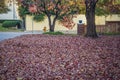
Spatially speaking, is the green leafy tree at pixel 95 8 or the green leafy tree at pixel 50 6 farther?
the green leafy tree at pixel 50 6

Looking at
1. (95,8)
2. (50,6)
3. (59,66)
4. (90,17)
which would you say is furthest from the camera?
(95,8)

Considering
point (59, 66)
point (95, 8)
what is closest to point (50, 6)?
point (95, 8)

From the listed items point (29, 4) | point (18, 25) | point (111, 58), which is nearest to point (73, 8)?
point (29, 4)

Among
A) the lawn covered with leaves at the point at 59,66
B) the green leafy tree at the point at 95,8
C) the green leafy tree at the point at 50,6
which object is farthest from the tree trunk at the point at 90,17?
the lawn covered with leaves at the point at 59,66

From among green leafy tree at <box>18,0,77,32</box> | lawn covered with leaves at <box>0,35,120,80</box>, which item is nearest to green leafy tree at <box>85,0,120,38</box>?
green leafy tree at <box>18,0,77,32</box>

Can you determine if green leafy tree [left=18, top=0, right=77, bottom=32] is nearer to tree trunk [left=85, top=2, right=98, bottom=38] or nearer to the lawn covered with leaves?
tree trunk [left=85, top=2, right=98, bottom=38]

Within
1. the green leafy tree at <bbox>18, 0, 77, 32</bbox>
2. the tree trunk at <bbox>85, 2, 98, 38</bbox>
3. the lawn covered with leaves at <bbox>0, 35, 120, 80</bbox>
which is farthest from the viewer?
the green leafy tree at <bbox>18, 0, 77, 32</bbox>

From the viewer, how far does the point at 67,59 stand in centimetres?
1399

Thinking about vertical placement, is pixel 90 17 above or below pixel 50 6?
below

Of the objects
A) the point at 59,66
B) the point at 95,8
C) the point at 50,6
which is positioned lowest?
the point at 59,66

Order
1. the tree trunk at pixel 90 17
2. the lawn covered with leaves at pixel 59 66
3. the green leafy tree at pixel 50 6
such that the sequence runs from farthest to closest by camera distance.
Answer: the green leafy tree at pixel 50 6 < the tree trunk at pixel 90 17 < the lawn covered with leaves at pixel 59 66

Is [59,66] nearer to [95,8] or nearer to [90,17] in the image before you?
[90,17]

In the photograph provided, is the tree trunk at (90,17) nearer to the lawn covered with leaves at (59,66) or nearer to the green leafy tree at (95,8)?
the green leafy tree at (95,8)

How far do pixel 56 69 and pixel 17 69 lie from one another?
131cm
